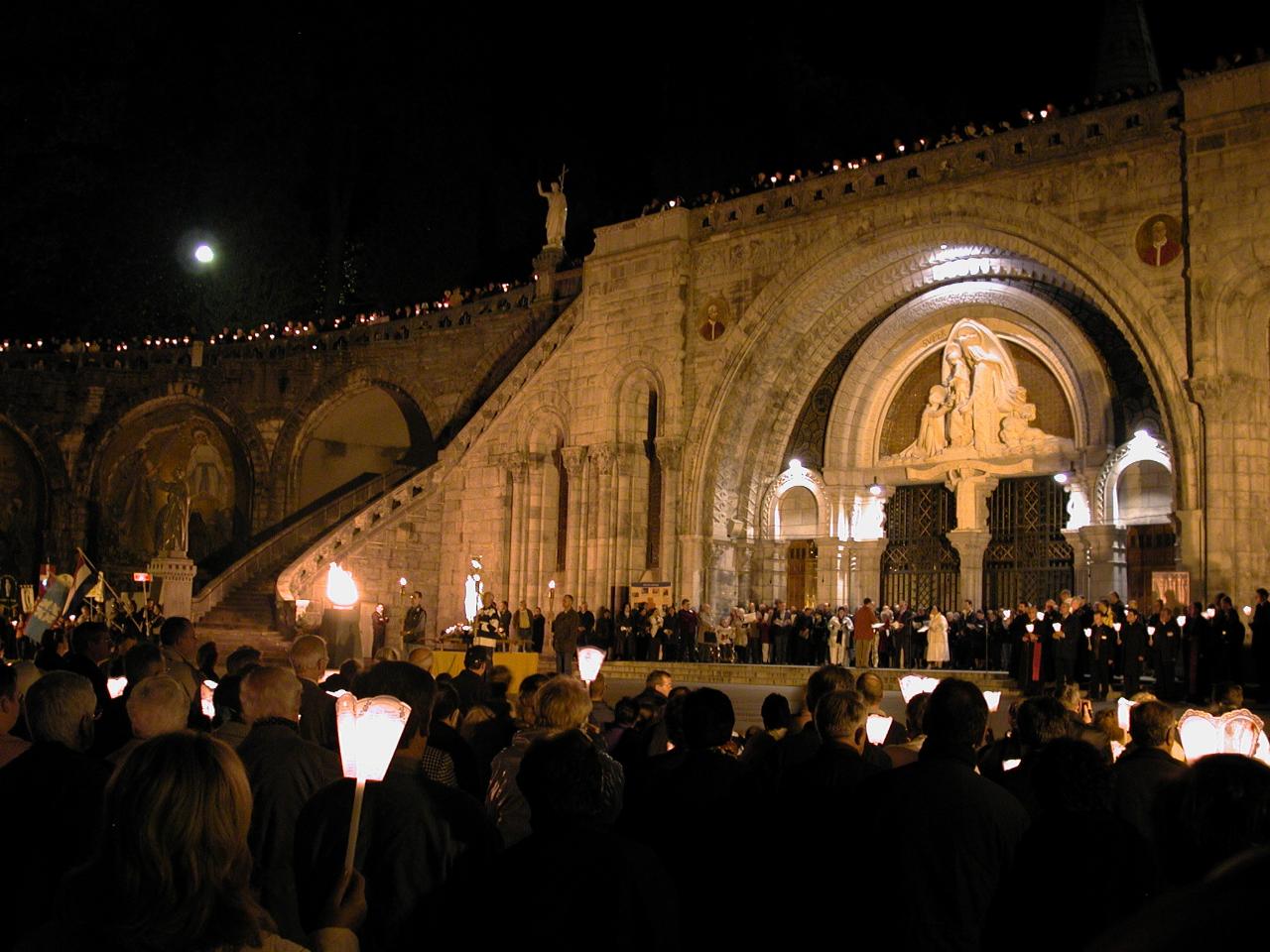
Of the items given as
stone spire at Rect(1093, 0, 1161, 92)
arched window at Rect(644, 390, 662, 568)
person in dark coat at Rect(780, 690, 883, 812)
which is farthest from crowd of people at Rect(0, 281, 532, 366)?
person in dark coat at Rect(780, 690, 883, 812)

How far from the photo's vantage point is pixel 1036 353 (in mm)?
22562

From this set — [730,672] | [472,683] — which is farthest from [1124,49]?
[472,683]

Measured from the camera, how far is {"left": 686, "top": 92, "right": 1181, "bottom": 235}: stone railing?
1945 cm

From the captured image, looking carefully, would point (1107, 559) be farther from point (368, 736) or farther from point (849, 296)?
point (368, 736)

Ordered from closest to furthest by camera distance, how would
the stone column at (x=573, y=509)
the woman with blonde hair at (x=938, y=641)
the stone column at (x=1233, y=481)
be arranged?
the stone column at (x=1233, y=481)
the woman with blonde hair at (x=938, y=641)
the stone column at (x=573, y=509)

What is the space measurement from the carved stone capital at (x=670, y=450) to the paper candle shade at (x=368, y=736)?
20489 mm

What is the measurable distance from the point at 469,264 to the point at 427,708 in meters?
35.3

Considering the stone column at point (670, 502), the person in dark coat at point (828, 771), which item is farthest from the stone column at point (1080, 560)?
the person in dark coat at point (828, 771)

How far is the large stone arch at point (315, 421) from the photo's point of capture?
32.3 metres

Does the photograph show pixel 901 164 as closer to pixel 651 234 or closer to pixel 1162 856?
pixel 651 234

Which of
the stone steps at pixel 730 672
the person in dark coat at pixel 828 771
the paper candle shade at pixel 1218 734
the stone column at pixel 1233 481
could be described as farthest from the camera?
the stone steps at pixel 730 672

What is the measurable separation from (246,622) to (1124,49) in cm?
2420

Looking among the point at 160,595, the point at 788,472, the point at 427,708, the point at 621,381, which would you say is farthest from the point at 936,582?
the point at 427,708

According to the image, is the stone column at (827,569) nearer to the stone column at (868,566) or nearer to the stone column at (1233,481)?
the stone column at (868,566)
